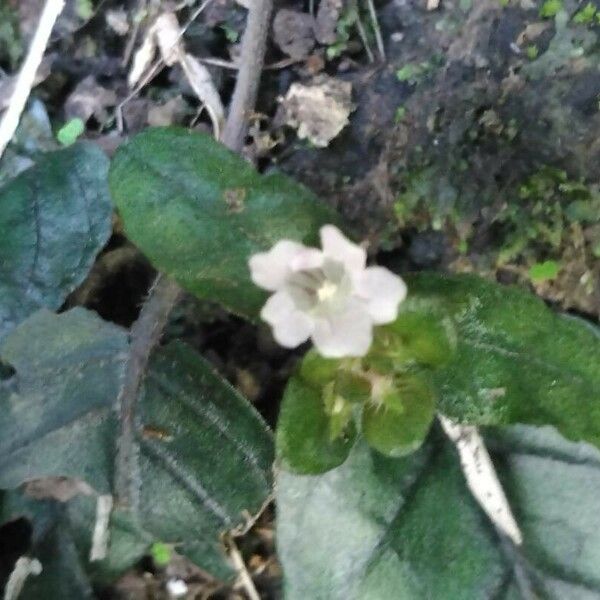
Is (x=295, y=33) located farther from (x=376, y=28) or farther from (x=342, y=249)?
(x=342, y=249)

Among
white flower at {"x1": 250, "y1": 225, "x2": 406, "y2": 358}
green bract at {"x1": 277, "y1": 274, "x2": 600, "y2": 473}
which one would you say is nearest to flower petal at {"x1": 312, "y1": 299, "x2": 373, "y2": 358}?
white flower at {"x1": 250, "y1": 225, "x2": 406, "y2": 358}

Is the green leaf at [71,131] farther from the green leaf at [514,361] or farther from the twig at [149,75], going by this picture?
the green leaf at [514,361]

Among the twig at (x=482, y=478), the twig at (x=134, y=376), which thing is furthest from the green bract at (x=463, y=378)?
the twig at (x=134, y=376)

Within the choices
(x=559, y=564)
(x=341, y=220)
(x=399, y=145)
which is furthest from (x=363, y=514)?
(x=399, y=145)

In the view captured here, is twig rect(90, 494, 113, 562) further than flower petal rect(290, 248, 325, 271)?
Yes

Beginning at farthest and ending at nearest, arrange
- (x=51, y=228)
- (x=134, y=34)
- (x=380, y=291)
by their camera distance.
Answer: (x=134, y=34) < (x=51, y=228) < (x=380, y=291)

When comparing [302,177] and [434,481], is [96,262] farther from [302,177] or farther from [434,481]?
[434,481]

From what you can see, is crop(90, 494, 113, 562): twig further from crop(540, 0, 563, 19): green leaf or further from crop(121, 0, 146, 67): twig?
crop(540, 0, 563, 19): green leaf

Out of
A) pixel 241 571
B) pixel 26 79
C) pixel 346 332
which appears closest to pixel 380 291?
pixel 346 332
